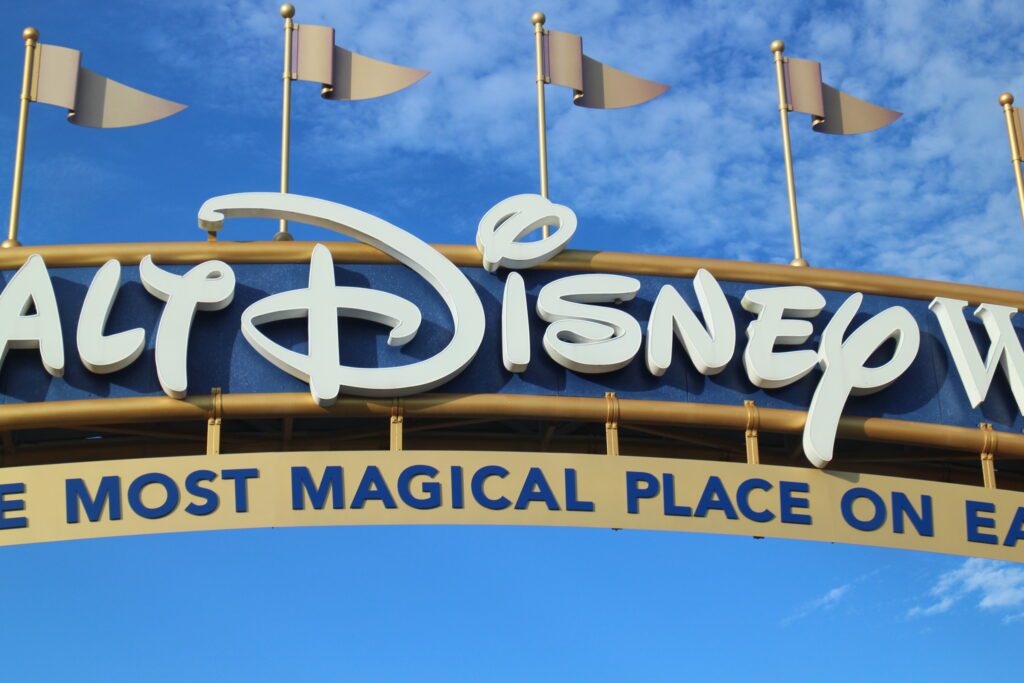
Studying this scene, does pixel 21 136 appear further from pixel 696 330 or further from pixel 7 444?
pixel 696 330

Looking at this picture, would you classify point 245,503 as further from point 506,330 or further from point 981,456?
point 981,456

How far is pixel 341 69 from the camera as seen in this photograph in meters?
17.6

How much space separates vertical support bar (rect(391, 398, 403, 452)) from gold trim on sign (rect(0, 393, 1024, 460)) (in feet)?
0.11

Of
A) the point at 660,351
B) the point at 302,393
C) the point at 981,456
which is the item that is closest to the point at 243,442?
the point at 302,393

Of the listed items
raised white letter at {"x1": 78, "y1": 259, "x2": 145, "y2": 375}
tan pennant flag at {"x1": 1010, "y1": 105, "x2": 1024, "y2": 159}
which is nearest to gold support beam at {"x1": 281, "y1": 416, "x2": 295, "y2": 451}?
raised white letter at {"x1": 78, "y1": 259, "x2": 145, "y2": 375}

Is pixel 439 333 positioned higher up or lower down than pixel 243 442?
higher up

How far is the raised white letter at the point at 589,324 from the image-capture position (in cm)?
1451

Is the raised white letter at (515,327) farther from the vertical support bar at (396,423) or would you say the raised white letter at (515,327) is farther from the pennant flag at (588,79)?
the pennant flag at (588,79)

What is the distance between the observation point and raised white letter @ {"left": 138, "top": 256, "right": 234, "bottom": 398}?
1388 cm

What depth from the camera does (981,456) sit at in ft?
50.1

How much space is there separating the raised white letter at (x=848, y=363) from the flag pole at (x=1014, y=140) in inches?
162

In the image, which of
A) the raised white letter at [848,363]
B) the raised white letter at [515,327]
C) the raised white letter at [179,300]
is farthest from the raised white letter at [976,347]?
the raised white letter at [179,300]

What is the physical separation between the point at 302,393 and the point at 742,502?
4.45 metres

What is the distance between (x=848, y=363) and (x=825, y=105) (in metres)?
5.12
